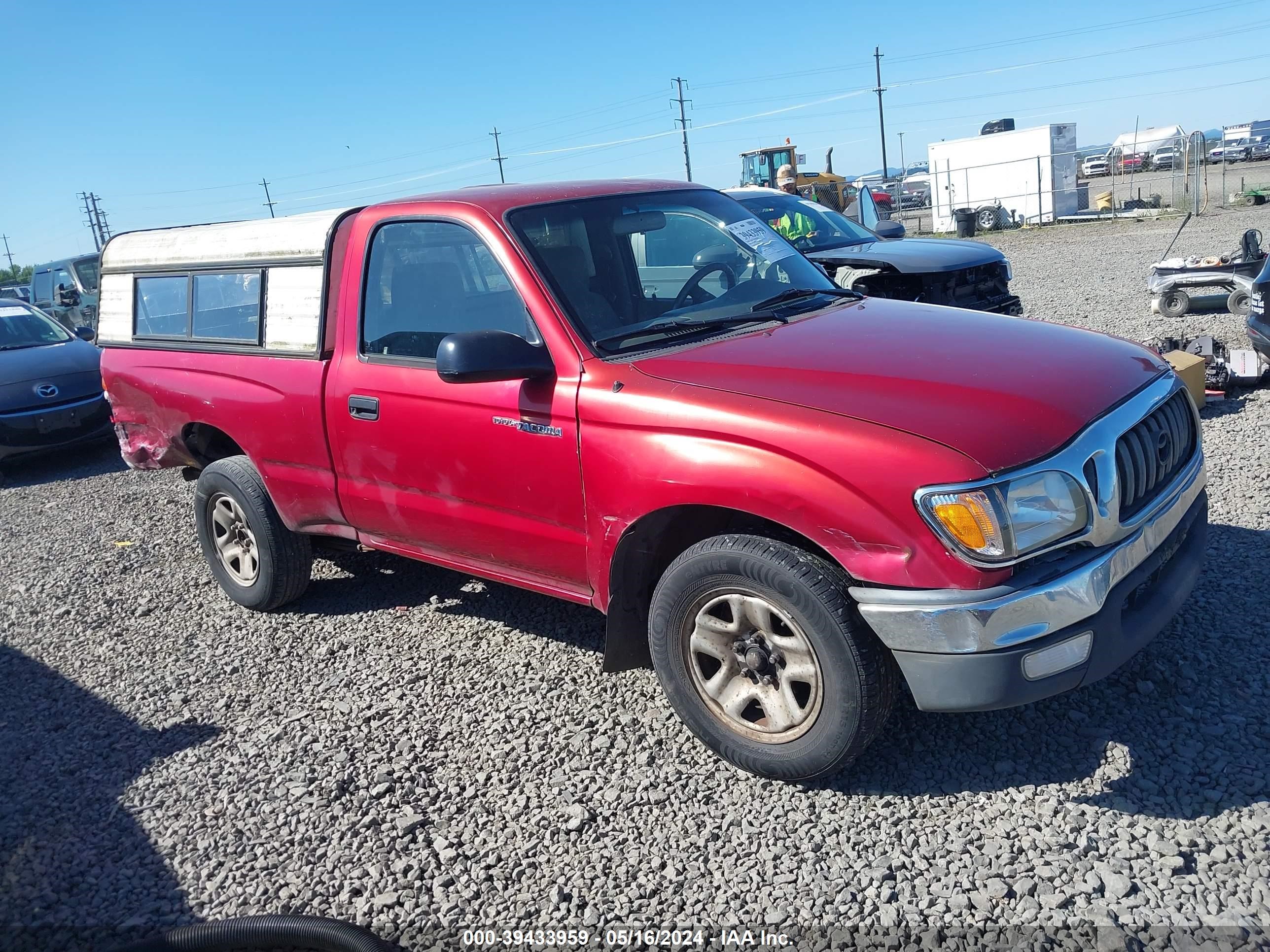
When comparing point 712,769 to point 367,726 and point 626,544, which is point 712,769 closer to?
point 626,544

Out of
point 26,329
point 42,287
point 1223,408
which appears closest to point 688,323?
point 1223,408

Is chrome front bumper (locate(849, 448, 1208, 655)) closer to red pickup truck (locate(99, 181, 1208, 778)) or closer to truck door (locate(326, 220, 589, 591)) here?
red pickup truck (locate(99, 181, 1208, 778))

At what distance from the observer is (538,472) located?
3607mm

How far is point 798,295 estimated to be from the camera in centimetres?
416

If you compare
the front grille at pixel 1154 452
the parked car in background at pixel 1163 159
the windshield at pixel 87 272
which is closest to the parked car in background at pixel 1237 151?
the parked car in background at pixel 1163 159

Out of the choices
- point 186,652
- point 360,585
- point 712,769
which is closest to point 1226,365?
point 712,769

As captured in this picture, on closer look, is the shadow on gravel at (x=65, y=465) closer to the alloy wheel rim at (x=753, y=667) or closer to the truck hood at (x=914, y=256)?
the truck hood at (x=914, y=256)

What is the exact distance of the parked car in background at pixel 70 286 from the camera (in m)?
21.0

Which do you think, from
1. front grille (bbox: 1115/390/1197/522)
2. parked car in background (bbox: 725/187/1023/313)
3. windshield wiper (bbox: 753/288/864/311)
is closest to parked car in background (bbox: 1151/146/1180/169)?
parked car in background (bbox: 725/187/1023/313)

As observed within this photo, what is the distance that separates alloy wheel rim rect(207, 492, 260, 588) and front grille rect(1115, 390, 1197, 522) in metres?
4.06

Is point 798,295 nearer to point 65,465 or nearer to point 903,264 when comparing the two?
point 903,264

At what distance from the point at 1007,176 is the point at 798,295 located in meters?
29.0

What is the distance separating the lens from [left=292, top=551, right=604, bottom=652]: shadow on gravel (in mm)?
4684

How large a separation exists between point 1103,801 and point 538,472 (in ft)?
7.01
